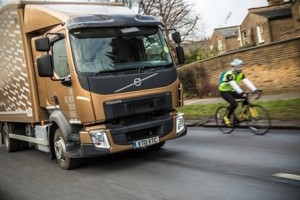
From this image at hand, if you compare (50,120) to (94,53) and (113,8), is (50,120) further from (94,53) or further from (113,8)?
(113,8)

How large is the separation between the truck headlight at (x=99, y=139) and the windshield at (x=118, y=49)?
40.4 inches

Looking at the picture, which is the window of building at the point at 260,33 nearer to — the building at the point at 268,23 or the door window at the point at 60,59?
the building at the point at 268,23

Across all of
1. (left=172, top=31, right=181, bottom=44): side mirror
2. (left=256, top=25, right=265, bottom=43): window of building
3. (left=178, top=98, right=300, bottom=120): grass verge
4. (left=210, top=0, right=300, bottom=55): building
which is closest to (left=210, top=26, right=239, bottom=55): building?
(left=210, top=0, right=300, bottom=55): building

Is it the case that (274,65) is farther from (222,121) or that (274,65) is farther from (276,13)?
(276,13)

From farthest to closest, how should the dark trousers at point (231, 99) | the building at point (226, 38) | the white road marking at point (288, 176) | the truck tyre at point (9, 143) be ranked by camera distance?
the building at point (226, 38) < the truck tyre at point (9, 143) < the dark trousers at point (231, 99) < the white road marking at point (288, 176)

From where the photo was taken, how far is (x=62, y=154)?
8188 millimetres

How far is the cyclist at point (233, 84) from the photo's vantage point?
9985mm

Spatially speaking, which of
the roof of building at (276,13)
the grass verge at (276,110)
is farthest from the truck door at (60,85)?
the roof of building at (276,13)

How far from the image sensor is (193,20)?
33438 millimetres

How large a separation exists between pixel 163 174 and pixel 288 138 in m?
3.22

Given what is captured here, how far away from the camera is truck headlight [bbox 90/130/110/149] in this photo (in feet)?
24.0

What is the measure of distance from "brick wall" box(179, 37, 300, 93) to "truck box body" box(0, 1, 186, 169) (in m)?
9.02

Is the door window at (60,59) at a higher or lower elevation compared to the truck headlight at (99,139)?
higher

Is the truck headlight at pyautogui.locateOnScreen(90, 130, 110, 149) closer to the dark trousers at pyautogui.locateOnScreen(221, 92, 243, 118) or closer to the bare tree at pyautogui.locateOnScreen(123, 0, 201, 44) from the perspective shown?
the dark trousers at pyautogui.locateOnScreen(221, 92, 243, 118)
